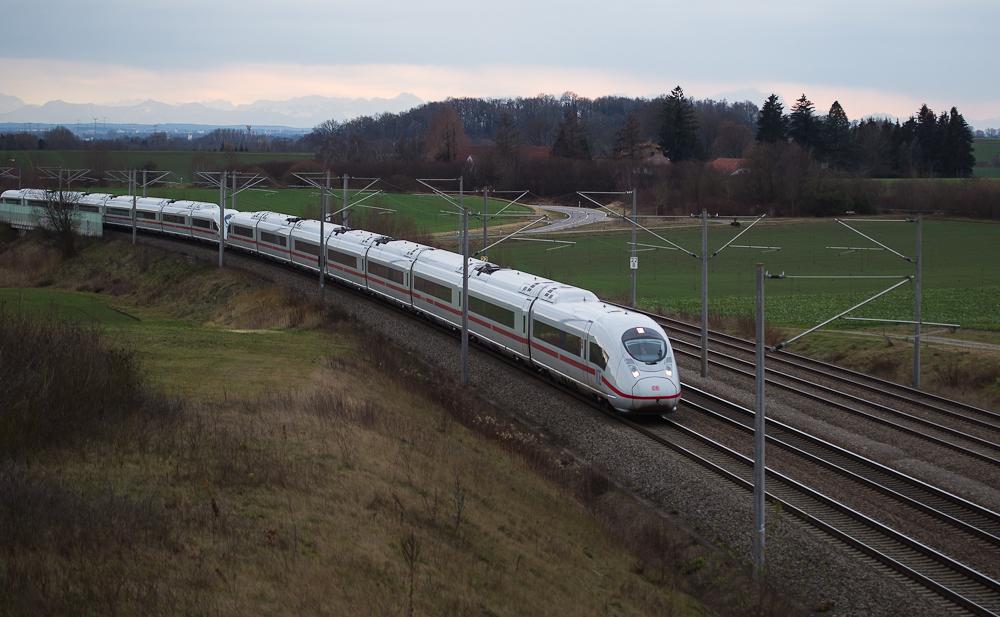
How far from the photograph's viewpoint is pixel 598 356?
2309 centimetres

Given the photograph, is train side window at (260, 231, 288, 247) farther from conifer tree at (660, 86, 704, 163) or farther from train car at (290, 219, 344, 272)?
conifer tree at (660, 86, 704, 163)

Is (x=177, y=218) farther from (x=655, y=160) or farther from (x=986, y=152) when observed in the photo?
(x=986, y=152)

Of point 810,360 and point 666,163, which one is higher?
point 666,163

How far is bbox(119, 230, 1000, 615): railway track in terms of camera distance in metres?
13.8

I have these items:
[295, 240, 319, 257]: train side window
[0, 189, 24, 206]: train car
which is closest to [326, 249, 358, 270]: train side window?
[295, 240, 319, 257]: train side window

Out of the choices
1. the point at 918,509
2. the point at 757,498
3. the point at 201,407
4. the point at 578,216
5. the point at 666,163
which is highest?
the point at 666,163

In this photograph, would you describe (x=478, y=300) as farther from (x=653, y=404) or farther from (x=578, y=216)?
(x=578, y=216)

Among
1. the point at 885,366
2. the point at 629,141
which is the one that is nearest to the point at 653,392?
the point at 885,366

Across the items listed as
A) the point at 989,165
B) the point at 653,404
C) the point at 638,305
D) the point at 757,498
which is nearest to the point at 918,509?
the point at 757,498

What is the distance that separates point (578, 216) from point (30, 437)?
96120 mm

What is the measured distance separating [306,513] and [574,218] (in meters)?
92.7

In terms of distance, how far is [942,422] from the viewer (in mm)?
23719

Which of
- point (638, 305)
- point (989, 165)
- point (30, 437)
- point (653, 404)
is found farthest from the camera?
point (989, 165)

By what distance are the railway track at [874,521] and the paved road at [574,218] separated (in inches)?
2628
